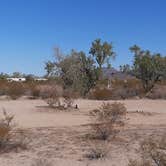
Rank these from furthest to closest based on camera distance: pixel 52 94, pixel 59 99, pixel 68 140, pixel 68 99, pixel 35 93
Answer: pixel 35 93 < pixel 52 94 < pixel 59 99 < pixel 68 99 < pixel 68 140

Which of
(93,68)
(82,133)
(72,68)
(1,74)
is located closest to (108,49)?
(93,68)

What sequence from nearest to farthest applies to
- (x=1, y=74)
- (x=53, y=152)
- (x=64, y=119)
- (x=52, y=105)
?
(x=53, y=152)
(x=64, y=119)
(x=52, y=105)
(x=1, y=74)

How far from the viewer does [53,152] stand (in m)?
13.1

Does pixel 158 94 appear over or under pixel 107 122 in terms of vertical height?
over

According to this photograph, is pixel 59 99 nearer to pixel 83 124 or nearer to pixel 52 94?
pixel 52 94

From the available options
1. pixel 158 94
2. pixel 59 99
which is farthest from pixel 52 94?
pixel 158 94

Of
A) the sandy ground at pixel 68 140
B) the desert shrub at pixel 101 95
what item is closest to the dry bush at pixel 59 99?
the desert shrub at pixel 101 95

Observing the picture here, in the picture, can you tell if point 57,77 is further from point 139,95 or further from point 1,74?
point 1,74

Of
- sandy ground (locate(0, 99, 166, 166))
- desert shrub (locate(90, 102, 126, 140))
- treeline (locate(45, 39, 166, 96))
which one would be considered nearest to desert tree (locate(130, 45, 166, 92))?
treeline (locate(45, 39, 166, 96))

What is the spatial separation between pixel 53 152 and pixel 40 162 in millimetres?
1809

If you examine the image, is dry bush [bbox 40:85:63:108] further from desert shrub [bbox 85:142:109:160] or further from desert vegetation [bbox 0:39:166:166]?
desert shrub [bbox 85:142:109:160]

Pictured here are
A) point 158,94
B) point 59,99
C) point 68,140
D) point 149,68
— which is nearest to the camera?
point 68,140

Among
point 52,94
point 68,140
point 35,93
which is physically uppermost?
point 35,93

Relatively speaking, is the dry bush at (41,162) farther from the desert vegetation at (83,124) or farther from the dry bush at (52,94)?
the dry bush at (52,94)
